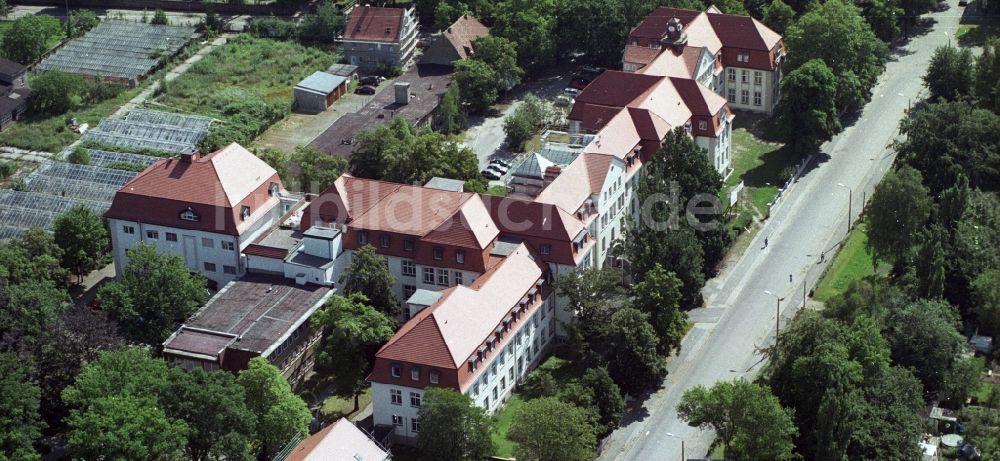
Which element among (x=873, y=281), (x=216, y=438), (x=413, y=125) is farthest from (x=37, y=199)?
(x=873, y=281)

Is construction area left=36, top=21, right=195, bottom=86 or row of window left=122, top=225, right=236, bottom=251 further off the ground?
construction area left=36, top=21, right=195, bottom=86

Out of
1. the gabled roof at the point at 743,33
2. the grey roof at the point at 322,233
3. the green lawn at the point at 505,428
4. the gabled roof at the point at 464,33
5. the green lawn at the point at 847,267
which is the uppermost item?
the gabled roof at the point at 743,33

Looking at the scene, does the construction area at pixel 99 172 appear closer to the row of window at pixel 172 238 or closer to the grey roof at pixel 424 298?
the row of window at pixel 172 238

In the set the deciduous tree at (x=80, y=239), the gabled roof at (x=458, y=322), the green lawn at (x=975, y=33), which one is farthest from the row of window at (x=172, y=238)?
the green lawn at (x=975, y=33)

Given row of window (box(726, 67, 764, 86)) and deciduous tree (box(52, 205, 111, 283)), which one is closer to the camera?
deciduous tree (box(52, 205, 111, 283))

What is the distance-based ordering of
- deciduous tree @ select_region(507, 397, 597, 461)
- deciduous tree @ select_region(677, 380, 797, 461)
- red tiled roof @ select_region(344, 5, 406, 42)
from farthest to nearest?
red tiled roof @ select_region(344, 5, 406, 42)
deciduous tree @ select_region(677, 380, 797, 461)
deciduous tree @ select_region(507, 397, 597, 461)

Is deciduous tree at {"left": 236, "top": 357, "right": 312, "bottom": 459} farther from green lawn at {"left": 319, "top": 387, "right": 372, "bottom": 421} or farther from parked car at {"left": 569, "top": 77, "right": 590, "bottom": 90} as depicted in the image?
parked car at {"left": 569, "top": 77, "right": 590, "bottom": 90}

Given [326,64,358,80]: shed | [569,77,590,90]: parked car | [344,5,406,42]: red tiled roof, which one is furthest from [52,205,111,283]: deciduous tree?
[569,77,590,90]: parked car
